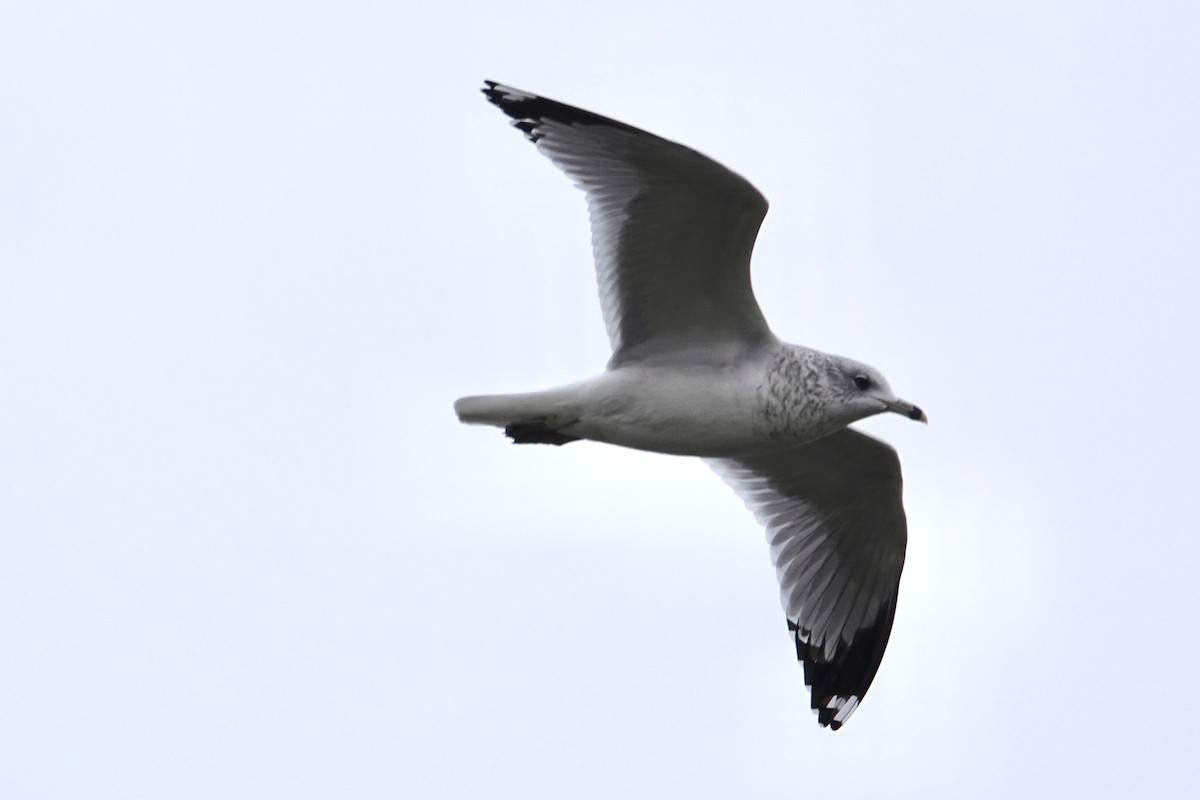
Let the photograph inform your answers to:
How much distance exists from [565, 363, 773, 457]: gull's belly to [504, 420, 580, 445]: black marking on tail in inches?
2.8

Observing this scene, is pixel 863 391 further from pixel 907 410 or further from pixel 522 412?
pixel 522 412

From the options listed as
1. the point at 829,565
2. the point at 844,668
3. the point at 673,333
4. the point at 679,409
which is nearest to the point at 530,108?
the point at 673,333

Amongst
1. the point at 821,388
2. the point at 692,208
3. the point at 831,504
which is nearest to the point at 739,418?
the point at 821,388

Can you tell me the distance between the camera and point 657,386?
8102 millimetres

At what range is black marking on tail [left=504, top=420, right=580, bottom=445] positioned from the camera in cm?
810

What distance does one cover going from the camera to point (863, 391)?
798cm

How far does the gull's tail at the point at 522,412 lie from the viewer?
8.02 meters

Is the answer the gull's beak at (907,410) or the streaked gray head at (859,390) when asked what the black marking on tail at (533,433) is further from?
the gull's beak at (907,410)

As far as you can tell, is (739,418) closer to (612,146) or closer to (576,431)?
(576,431)

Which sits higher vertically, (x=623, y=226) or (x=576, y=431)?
(x=623, y=226)

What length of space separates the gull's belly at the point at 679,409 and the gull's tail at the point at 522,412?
77 mm

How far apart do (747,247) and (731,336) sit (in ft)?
1.51

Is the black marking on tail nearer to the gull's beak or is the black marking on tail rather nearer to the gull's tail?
the gull's tail

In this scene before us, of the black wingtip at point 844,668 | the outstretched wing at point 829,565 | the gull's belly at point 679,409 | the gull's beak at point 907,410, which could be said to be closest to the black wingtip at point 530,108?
the gull's belly at point 679,409
